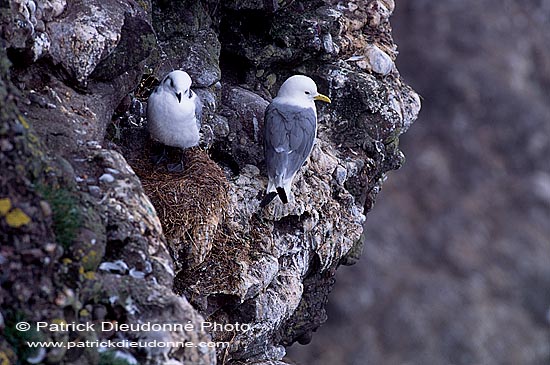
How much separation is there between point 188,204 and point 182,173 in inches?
13.7

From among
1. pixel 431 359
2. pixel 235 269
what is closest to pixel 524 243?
pixel 431 359

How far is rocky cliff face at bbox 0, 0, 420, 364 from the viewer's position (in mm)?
3119

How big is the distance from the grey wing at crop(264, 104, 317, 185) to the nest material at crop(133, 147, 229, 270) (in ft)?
1.28

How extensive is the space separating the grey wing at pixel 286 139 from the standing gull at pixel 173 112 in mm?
598

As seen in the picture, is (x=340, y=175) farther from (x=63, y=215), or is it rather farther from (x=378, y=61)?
(x=63, y=215)

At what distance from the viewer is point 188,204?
4500 millimetres

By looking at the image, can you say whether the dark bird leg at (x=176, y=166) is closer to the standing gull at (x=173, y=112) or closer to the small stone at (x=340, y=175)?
the standing gull at (x=173, y=112)

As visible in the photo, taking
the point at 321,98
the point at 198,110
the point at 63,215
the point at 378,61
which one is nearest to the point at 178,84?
the point at 198,110

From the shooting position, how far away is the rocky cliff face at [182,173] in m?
3.12

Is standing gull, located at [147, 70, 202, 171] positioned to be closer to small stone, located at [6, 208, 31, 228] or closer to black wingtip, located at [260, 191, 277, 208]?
black wingtip, located at [260, 191, 277, 208]

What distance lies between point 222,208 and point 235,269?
37 cm

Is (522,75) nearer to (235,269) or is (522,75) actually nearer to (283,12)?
(283,12)

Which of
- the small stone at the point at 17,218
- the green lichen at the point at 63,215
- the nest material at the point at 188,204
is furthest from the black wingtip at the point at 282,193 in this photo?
the small stone at the point at 17,218

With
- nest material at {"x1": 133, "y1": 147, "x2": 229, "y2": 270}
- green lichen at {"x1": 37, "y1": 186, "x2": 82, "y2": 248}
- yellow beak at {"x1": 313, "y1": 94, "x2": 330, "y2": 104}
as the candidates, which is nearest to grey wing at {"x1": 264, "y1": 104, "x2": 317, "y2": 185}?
yellow beak at {"x1": 313, "y1": 94, "x2": 330, "y2": 104}
